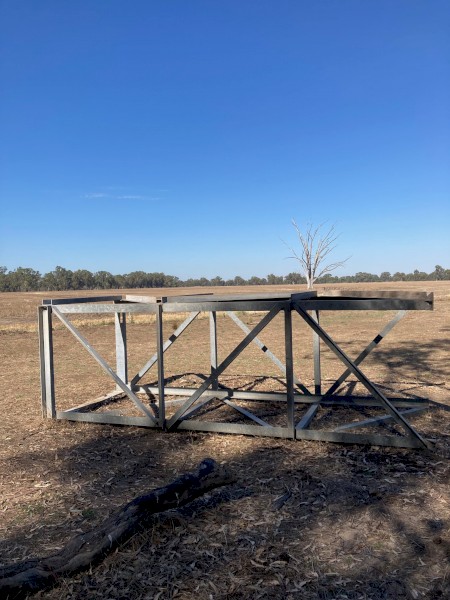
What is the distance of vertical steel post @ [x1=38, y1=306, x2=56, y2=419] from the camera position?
7.45m

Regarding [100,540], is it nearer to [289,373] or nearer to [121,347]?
[289,373]

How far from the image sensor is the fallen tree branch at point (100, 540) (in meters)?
3.08

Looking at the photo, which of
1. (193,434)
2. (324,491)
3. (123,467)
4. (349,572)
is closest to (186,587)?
(349,572)

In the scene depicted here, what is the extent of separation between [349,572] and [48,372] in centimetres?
562

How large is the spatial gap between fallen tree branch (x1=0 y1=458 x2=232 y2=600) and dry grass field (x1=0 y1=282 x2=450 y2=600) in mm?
102

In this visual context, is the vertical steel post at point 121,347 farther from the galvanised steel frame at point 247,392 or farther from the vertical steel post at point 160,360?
the vertical steel post at point 160,360

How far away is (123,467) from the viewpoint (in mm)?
5535

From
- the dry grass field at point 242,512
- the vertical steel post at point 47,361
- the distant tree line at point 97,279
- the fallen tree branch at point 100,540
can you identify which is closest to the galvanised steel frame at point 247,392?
the vertical steel post at point 47,361

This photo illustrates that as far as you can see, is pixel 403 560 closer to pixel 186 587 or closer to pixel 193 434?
pixel 186 587

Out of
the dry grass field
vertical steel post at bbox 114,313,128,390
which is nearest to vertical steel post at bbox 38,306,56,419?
the dry grass field

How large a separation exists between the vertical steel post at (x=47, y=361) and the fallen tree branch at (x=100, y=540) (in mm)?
3978

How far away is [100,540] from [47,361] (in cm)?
449

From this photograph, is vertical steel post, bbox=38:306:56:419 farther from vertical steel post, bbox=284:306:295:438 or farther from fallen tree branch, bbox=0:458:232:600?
fallen tree branch, bbox=0:458:232:600

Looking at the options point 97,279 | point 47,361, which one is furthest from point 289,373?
point 97,279
